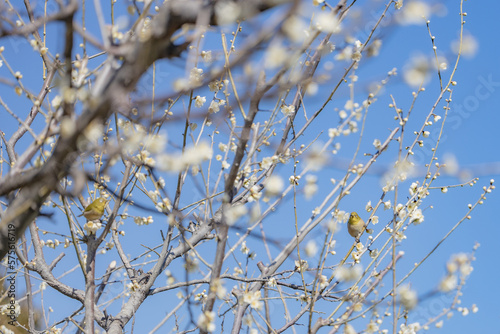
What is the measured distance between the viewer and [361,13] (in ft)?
4.42

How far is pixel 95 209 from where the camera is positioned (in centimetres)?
243

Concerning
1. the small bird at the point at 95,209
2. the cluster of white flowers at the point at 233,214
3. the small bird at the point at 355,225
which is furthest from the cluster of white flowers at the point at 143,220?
the small bird at the point at 355,225

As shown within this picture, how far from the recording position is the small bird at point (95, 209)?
2434 mm

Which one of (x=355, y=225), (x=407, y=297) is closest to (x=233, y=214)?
(x=407, y=297)

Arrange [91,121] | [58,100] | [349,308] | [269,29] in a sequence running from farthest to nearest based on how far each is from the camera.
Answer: [349,308], [58,100], [91,121], [269,29]

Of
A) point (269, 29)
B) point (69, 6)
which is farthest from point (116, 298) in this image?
point (269, 29)

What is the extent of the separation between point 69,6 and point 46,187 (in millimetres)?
650

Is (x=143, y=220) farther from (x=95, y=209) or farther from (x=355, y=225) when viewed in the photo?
(x=355, y=225)

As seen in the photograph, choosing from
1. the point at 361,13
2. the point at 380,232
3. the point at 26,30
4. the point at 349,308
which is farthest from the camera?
the point at 380,232

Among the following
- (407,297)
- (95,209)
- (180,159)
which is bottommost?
(407,297)

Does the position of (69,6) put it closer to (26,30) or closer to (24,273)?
(26,30)

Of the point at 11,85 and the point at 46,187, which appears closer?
the point at 46,187

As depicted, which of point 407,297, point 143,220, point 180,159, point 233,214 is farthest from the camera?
point 143,220

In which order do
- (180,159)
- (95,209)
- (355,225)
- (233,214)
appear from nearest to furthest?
(180,159), (233,214), (95,209), (355,225)
